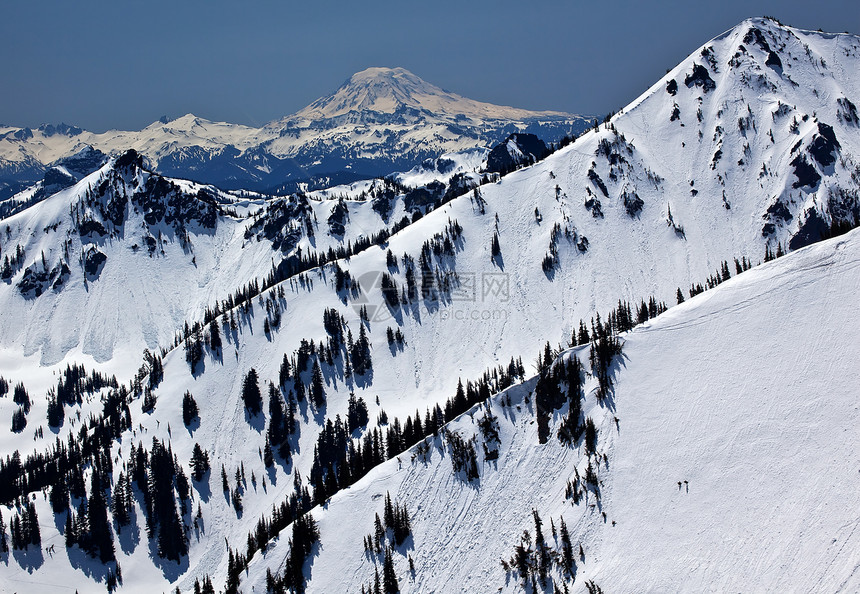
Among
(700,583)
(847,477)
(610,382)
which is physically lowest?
(700,583)

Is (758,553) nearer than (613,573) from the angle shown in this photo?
Yes

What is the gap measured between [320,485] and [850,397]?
119152mm

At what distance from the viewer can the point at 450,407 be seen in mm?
168875

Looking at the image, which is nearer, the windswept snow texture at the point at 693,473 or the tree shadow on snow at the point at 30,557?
the windswept snow texture at the point at 693,473

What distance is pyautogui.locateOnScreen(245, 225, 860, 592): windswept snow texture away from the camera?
100125mm

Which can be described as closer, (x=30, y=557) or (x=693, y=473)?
(x=693, y=473)

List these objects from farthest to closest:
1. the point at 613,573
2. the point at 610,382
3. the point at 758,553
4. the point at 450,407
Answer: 1. the point at 450,407
2. the point at 610,382
3. the point at 613,573
4. the point at 758,553

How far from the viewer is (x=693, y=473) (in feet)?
379

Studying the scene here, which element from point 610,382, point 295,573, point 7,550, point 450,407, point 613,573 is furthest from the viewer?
point 7,550

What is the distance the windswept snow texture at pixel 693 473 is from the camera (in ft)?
328

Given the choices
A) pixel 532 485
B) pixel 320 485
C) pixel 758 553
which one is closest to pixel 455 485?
pixel 532 485

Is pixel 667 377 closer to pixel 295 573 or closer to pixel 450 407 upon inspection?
pixel 450 407

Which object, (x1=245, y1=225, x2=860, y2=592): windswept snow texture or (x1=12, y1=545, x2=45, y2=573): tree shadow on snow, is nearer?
(x1=245, y1=225, x2=860, y2=592): windswept snow texture

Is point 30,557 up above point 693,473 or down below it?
above
